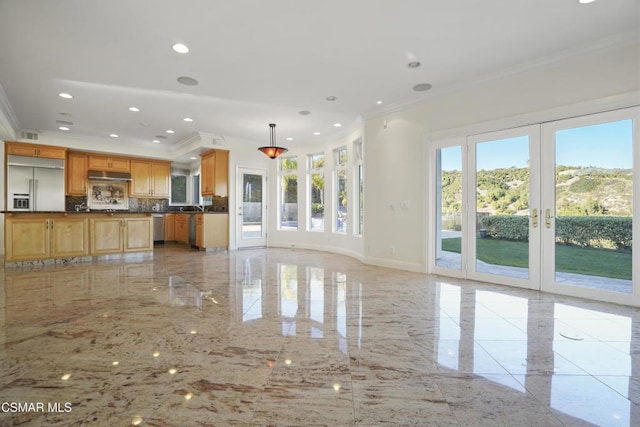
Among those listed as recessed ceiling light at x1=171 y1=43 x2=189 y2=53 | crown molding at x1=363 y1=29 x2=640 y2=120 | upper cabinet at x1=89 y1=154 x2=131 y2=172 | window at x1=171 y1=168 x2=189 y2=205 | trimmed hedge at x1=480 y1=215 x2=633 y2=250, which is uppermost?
recessed ceiling light at x1=171 y1=43 x2=189 y2=53

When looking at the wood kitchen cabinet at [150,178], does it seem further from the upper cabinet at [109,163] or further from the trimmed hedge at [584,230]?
the trimmed hedge at [584,230]

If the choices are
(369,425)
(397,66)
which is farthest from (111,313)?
(397,66)

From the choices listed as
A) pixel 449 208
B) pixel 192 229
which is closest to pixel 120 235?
pixel 192 229

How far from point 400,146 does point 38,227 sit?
660cm

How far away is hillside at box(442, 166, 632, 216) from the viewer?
3.46 metres

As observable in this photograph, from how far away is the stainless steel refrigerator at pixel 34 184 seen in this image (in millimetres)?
6820

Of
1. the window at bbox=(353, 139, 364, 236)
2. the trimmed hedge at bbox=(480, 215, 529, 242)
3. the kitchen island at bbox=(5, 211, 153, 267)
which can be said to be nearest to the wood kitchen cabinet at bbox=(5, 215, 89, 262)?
the kitchen island at bbox=(5, 211, 153, 267)

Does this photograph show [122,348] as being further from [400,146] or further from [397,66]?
[400,146]

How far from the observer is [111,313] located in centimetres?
310

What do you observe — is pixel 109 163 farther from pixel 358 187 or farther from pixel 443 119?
pixel 443 119

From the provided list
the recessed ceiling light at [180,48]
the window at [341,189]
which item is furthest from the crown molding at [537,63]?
the recessed ceiling light at [180,48]

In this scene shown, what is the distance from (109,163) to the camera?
330 inches

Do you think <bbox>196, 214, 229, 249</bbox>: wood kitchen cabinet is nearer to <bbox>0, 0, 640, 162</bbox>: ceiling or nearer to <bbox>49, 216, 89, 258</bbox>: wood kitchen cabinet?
<bbox>49, 216, 89, 258</bbox>: wood kitchen cabinet

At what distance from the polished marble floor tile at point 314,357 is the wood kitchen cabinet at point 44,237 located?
202cm
